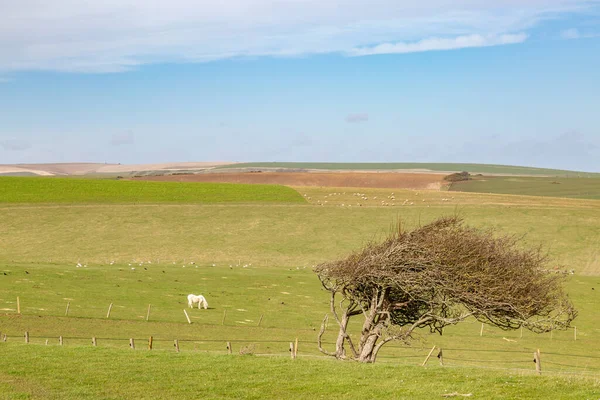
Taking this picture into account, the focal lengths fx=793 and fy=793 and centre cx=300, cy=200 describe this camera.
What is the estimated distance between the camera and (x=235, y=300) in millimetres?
63406

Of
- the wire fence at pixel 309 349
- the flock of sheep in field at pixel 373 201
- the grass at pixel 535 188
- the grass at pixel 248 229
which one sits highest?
the grass at pixel 535 188

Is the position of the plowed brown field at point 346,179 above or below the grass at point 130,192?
above

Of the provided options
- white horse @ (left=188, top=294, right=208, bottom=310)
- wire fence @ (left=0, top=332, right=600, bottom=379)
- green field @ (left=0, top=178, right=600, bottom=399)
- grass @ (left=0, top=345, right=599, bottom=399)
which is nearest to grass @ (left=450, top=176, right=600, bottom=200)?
green field @ (left=0, top=178, right=600, bottom=399)

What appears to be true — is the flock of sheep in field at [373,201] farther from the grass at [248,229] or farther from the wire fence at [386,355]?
the wire fence at [386,355]

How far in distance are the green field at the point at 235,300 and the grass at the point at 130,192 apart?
4.78ft

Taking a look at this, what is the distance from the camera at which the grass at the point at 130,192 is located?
384 ft

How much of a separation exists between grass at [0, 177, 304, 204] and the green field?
1.46 metres

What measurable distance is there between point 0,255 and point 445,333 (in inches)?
1959

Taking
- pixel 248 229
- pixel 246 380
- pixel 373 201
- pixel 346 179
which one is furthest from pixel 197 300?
pixel 346 179

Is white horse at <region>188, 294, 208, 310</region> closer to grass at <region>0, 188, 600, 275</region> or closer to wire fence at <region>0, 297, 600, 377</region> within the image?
wire fence at <region>0, 297, 600, 377</region>

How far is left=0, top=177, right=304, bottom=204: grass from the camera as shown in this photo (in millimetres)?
116938

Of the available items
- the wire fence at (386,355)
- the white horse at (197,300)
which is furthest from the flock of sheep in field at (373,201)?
Result: the wire fence at (386,355)

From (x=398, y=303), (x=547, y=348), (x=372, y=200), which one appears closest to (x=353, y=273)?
(x=398, y=303)

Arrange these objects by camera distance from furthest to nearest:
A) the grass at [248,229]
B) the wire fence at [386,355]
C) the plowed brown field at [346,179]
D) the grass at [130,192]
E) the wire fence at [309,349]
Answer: the plowed brown field at [346,179]
the grass at [130,192]
the grass at [248,229]
the wire fence at [386,355]
the wire fence at [309,349]
